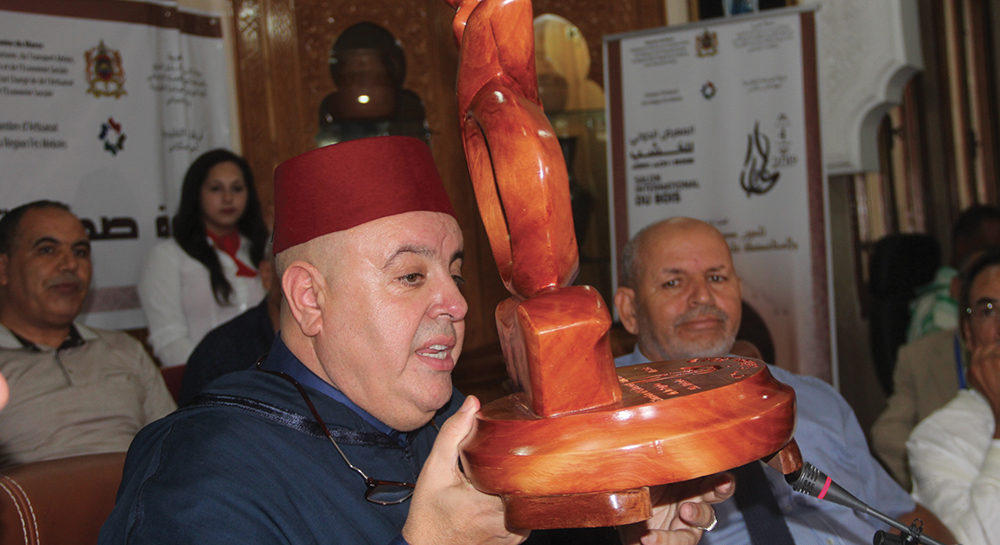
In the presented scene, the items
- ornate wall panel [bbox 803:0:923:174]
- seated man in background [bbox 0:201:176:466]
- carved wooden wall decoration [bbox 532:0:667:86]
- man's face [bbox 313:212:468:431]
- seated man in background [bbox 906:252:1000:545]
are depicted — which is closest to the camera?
man's face [bbox 313:212:468:431]

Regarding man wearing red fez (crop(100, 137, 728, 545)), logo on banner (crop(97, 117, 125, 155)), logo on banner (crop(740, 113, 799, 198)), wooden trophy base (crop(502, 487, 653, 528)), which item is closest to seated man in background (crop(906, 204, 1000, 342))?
logo on banner (crop(740, 113, 799, 198))

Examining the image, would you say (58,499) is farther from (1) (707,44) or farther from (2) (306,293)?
(1) (707,44)

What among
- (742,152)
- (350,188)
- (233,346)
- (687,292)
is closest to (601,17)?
(742,152)

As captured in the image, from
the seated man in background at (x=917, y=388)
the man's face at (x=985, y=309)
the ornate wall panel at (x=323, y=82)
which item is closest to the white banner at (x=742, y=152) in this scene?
the seated man in background at (x=917, y=388)

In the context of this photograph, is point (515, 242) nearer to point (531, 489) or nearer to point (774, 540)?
point (531, 489)

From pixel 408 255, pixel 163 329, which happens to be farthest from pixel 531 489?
pixel 163 329

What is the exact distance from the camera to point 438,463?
93 centimetres

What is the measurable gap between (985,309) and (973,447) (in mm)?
512

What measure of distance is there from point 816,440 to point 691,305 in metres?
0.50

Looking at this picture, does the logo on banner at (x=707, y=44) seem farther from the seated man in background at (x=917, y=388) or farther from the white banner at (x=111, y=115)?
the white banner at (x=111, y=115)

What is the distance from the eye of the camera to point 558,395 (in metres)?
0.75

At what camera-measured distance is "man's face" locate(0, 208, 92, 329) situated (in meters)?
2.76

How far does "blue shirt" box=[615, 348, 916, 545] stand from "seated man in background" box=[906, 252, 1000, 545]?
139 mm

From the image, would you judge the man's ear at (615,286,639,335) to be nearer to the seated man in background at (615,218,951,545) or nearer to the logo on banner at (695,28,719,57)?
the seated man in background at (615,218,951,545)
